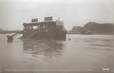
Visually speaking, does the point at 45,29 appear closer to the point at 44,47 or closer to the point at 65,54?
the point at 44,47

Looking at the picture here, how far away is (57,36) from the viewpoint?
1445 millimetres

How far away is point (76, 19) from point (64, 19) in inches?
4.1

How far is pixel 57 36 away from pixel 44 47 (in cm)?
15

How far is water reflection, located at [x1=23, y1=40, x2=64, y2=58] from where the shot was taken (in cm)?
143

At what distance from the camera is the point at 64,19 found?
1.43 m

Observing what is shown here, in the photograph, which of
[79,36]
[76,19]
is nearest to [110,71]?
[79,36]

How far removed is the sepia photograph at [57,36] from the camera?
4.68 ft

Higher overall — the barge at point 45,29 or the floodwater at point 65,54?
the barge at point 45,29

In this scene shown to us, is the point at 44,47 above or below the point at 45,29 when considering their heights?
below

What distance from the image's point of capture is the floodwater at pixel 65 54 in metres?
1.43

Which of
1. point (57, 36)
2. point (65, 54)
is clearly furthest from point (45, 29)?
point (65, 54)

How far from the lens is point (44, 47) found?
144 cm

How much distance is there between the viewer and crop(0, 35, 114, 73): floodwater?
1426mm

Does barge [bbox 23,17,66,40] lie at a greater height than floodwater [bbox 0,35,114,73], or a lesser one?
greater
